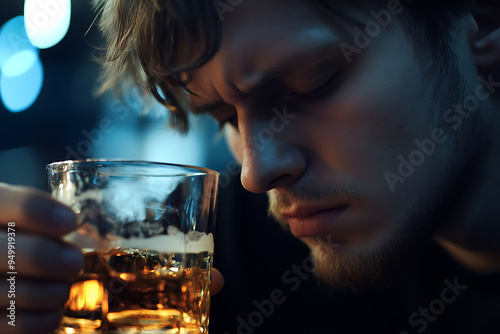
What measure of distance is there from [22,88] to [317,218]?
12.3 ft

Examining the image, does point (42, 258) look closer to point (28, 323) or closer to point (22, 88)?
point (28, 323)

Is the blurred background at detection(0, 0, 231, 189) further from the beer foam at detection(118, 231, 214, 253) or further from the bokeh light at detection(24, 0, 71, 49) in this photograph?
the beer foam at detection(118, 231, 214, 253)

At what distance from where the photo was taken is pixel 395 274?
4.51 feet

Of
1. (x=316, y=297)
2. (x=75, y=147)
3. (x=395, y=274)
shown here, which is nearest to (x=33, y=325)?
(x=395, y=274)

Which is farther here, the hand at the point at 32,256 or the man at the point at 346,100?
the man at the point at 346,100

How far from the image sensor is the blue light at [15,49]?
340 cm

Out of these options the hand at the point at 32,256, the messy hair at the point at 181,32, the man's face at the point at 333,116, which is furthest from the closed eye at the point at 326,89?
the hand at the point at 32,256

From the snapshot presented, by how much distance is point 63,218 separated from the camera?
2.26 ft

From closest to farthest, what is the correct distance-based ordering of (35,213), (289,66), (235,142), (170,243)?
1. (35,213)
2. (170,243)
3. (289,66)
4. (235,142)

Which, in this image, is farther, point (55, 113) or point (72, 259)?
point (55, 113)

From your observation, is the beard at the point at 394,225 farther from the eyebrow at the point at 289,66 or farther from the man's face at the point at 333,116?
the eyebrow at the point at 289,66

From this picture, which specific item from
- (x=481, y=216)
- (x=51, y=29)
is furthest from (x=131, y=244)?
(x=51, y=29)

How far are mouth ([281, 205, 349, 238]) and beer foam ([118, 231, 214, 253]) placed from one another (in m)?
0.50

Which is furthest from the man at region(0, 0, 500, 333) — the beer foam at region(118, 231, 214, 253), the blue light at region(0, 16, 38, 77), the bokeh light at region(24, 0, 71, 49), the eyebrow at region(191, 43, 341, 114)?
the blue light at region(0, 16, 38, 77)
